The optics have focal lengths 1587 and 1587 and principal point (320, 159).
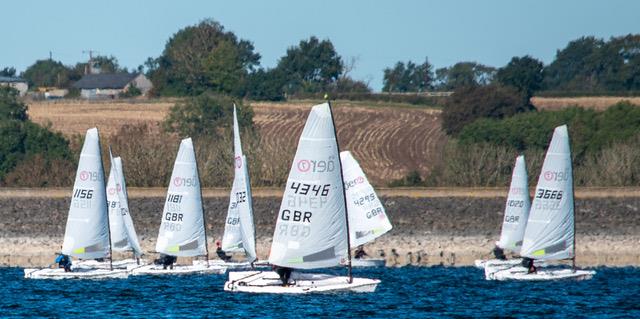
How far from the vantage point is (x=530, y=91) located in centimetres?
11425

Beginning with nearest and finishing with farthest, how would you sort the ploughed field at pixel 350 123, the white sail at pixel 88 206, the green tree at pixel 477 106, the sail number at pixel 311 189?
the sail number at pixel 311 189
the white sail at pixel 88 206
the ploughed field at pixel 350 123
the green tree at pixel 477 106

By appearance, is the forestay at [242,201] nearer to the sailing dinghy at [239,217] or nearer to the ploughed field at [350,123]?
the sailing dinghy at [239,217]

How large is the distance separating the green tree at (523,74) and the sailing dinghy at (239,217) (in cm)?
6320

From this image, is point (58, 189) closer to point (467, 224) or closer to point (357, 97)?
point (467, 224)

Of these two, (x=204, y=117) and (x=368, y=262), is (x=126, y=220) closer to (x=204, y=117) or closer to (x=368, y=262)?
(x=368, y=262)

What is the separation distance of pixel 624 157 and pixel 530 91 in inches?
1621

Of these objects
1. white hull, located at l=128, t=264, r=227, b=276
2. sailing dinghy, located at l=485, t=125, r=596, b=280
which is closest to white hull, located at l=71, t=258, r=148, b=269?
white hull, located at l=128, t=264, r=227, b=276

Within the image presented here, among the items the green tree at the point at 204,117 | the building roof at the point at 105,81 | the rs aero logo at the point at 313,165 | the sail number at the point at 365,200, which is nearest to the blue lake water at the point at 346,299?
the rs aero logo at the point at 313,165

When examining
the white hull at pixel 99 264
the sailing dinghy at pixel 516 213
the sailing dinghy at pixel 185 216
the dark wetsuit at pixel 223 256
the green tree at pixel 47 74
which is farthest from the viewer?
the green tree at pixel 47 74

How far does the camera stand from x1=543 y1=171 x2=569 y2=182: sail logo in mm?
46000

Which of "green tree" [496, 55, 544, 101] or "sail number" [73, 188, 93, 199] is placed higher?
"green tree" [496, 55, 544, 101]

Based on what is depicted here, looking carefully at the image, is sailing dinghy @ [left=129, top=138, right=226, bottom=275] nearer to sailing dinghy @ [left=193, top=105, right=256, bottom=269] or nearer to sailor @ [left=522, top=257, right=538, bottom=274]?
sailing dinghy @ [left=193, top=105, right=256, bottom=269]

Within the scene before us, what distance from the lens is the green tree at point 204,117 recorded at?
93688mm

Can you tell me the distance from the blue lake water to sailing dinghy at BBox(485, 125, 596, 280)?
1.13m
